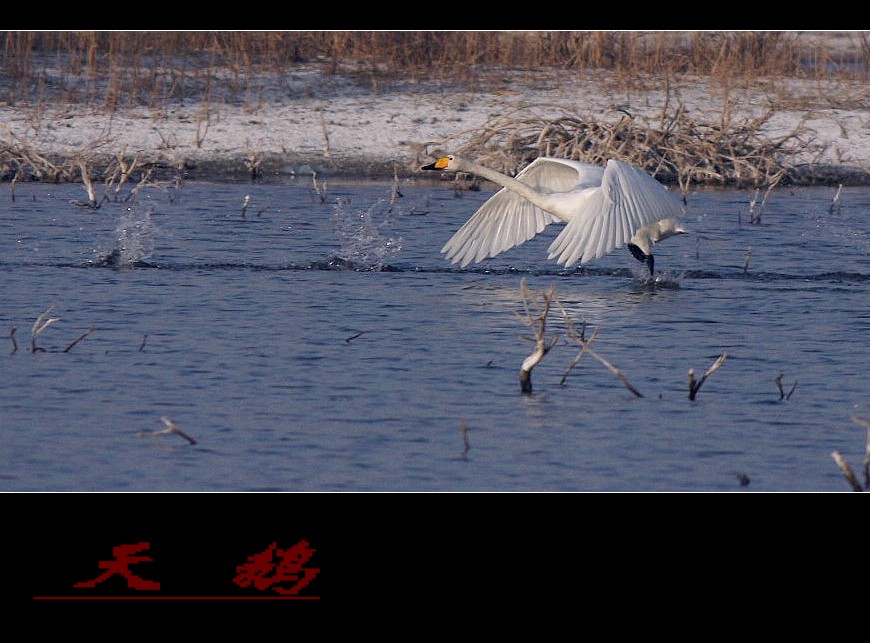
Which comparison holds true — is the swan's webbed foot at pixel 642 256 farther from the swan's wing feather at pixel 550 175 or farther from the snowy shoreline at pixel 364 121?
the snowy shoreline at pixel 364 121

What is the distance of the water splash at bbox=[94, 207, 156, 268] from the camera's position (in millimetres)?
11562

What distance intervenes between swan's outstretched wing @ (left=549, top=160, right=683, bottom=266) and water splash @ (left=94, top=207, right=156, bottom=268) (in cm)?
365

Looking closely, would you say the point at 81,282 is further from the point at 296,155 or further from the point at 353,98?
the point at 353,98

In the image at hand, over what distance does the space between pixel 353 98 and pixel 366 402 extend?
35.6 feet

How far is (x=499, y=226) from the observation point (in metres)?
11.5

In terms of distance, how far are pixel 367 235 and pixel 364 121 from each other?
478 centimetres

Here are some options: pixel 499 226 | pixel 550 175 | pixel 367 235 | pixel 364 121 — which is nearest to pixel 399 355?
pixel 499 226

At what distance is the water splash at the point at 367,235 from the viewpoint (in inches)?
465

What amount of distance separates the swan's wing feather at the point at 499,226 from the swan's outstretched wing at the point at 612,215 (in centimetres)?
138

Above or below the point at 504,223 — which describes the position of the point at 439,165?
above

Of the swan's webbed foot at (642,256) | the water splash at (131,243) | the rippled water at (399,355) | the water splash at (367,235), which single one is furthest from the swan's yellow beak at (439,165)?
the water splash at (131,243)

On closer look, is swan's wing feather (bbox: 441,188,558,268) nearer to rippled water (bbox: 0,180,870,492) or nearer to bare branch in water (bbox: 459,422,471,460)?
rippled water (bbox: 0,180,870,492)

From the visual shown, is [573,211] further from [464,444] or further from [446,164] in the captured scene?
[464,444]
